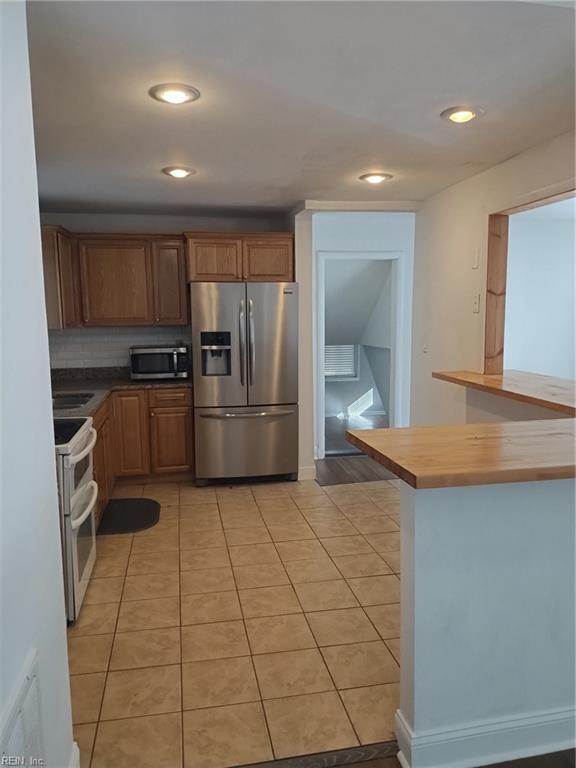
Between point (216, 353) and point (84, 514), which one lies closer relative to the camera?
point (84, 514)

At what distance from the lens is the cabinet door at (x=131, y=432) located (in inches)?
175

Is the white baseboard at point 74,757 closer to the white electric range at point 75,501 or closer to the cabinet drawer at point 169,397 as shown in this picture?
the white electric range at point 75,501

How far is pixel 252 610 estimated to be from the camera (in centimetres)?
264

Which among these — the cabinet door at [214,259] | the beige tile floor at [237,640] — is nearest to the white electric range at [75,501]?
the beige tile floor at [237,640]

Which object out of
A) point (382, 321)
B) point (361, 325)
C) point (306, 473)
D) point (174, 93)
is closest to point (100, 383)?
point (306, 473)

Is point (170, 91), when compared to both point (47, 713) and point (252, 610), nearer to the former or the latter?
point (47, 713)

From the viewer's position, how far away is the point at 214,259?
171 inches

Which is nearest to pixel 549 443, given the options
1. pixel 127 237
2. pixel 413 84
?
pixel 413 84

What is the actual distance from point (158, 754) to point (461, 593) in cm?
112

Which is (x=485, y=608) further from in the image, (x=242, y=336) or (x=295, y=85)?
(x=242, y=336)

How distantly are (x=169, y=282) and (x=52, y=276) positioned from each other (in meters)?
0.97

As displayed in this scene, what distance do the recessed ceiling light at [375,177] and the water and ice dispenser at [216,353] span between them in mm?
1589

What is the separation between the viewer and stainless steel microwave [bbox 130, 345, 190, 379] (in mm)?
4598

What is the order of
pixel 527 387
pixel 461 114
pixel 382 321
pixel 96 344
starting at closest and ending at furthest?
pixel 461 114 → pixel 527 387 → pixel 96 344 → pixel 382 321
